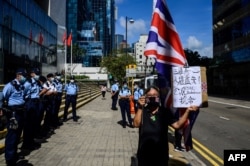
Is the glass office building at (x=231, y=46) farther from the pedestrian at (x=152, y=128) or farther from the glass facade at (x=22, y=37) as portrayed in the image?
the pedestrian at (x=152, y=128)

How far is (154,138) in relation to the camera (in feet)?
16.3

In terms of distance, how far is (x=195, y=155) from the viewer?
10211 mm

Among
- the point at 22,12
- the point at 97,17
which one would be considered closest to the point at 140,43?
the point at 97,17

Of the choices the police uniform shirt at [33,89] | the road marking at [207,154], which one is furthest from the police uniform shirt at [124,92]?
the police uniform shirt at [33,89]

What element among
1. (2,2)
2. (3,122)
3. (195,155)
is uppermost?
(2,2)

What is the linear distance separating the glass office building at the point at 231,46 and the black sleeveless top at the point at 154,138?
4794 centimetres

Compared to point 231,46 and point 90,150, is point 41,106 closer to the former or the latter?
point 90,150

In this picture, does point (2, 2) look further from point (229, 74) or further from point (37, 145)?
point (229, 74)

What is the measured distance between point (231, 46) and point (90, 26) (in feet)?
360

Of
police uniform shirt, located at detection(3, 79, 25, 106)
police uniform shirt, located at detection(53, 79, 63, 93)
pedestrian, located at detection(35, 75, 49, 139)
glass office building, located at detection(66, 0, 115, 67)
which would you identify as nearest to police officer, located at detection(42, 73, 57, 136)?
pedestrian, located at detection(35, 75, 49, 139)

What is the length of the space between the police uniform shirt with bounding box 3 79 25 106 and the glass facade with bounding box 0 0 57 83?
12.0m

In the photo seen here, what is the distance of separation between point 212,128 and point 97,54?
137 m

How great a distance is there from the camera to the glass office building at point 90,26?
496ft

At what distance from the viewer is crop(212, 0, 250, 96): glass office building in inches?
2164
